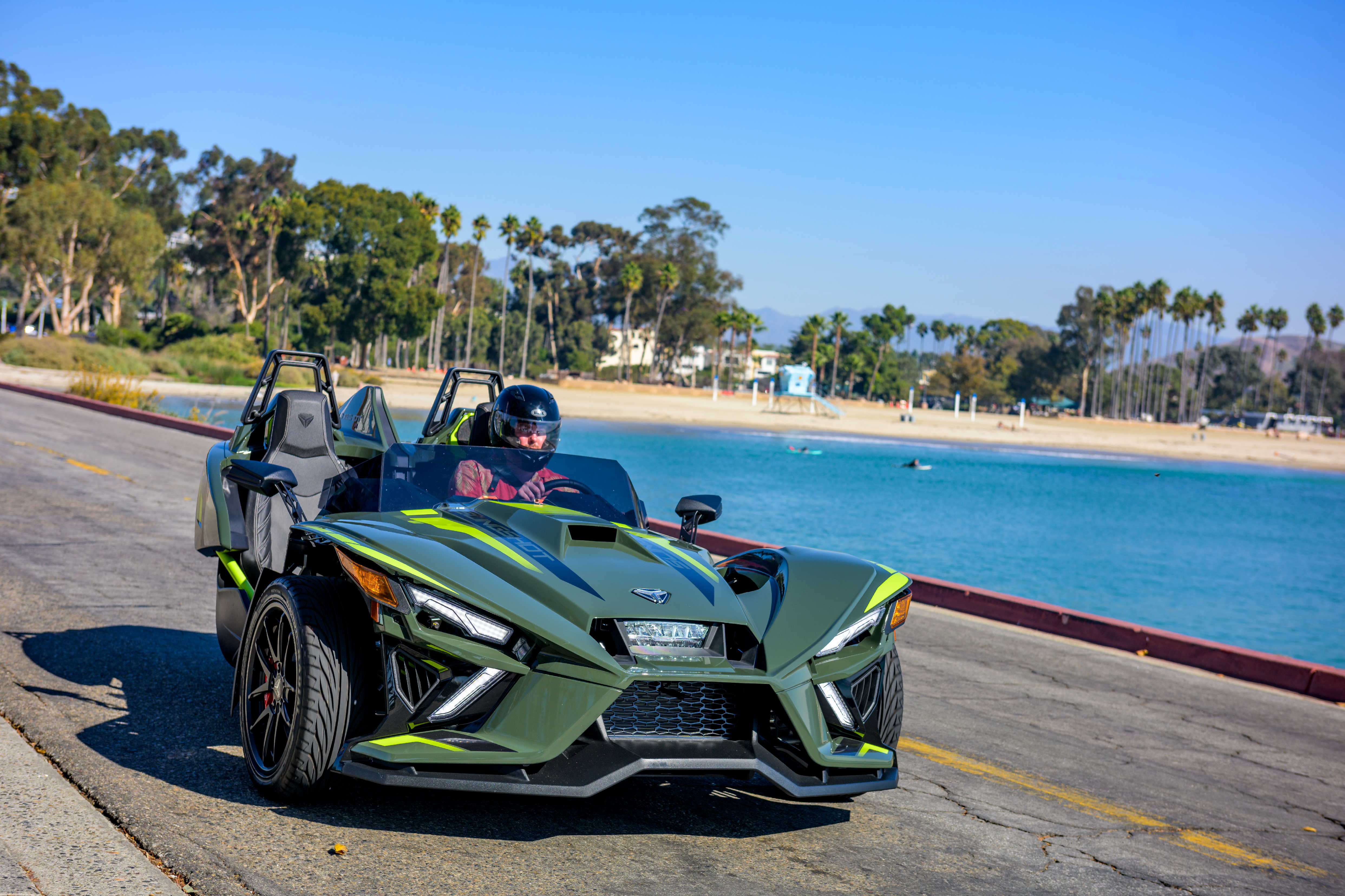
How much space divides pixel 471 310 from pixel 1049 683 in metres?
96.8

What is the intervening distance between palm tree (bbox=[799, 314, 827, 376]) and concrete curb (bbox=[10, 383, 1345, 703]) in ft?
406

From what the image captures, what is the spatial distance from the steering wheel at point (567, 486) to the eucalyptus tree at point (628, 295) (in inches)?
4045

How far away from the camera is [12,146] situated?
68.9 m

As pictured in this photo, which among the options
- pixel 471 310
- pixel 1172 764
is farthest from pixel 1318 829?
pixel 471 310

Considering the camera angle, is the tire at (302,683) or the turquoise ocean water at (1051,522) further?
the turquoise ocean water at (1051,522)

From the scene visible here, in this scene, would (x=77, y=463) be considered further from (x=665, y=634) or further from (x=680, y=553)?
(x=665, y=634)

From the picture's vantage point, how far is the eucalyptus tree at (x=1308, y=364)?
153 metres

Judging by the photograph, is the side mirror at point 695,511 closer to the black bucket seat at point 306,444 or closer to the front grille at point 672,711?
the front grille at point 672,711

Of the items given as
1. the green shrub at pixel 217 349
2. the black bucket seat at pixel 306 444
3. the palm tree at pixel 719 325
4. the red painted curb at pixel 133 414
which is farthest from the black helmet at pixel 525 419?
the palm tree at pixel 719 325

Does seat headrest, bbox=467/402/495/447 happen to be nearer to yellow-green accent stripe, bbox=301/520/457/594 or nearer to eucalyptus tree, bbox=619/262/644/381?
yellow-green accent stripe, bbox=301/520/457/594

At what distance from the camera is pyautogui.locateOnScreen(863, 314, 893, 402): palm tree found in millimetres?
153750

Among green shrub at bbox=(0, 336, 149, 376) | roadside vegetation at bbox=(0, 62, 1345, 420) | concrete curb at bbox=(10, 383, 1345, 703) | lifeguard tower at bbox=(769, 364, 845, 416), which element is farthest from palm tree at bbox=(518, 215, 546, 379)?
concrete curb at bbox=(10, 383, 1345, 703)

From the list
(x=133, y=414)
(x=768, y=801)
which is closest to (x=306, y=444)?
(x=768, y=801)

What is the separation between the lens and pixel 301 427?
694 cm
